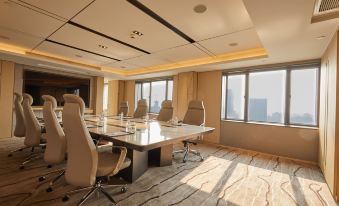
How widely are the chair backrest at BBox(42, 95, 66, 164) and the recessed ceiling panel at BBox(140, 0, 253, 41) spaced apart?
72.4 inches

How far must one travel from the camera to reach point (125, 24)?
10.0 feet

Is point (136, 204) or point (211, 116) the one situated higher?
point (211, 116)

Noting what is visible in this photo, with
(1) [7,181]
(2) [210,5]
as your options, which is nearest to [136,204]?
(1) [7,181]

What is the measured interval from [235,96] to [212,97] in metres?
0.70

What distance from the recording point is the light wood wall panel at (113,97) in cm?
930

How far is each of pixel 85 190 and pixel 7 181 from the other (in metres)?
1.27

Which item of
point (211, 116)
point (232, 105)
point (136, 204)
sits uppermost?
point (232, 105)

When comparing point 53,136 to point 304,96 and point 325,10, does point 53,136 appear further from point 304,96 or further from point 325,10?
point 304,96

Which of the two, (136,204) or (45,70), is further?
(45,70)

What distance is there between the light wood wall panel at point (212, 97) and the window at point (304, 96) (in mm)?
1945

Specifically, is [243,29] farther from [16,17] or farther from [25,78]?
[25,78]

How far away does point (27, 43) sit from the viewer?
4.23 metres

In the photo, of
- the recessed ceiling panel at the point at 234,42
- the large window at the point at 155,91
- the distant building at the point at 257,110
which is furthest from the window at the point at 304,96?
the large window at the point at 155,91

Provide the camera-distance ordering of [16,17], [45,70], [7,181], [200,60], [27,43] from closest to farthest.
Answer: [7,181], [16,17], [27,43], [200,60], [45,70]
